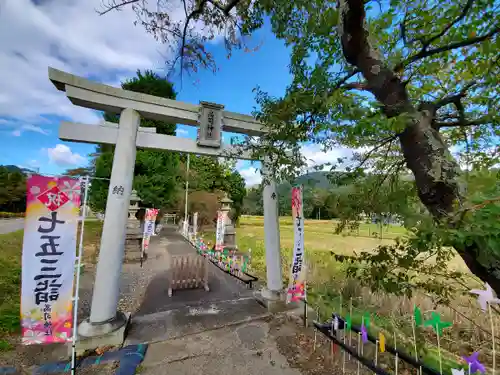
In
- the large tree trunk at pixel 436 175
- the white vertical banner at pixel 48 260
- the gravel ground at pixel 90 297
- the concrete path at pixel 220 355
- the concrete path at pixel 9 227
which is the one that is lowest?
the gravel ground at pixel 90 297

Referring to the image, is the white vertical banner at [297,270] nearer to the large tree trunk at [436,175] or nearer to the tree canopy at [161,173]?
the large tree trunk at [436,175]

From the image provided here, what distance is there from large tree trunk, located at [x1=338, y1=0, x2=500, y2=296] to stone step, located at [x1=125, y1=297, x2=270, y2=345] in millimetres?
4108

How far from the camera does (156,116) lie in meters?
4.44

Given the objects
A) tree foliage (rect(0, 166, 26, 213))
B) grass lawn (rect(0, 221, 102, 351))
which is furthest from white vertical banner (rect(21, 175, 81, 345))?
tree foliage (rect(0, 166, 26, 213))

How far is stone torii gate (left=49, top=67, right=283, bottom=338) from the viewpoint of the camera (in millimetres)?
3771

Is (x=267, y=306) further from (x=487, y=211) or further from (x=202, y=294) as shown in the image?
(x=487, y=211)

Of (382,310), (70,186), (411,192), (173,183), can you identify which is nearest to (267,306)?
(382,310)

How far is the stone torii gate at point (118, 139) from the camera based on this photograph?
3.77 metres

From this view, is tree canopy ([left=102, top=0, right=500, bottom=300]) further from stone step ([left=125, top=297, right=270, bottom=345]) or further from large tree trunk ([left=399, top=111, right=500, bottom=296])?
stone step ([left=125, top=297, right=270, bottom=345])

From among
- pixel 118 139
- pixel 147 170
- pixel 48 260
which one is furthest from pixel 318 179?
pixel 147 170

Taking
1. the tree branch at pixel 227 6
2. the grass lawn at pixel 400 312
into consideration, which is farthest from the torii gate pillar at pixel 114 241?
the grass lawn at pixel 400 312

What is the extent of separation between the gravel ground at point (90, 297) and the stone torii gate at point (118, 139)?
0.61 m

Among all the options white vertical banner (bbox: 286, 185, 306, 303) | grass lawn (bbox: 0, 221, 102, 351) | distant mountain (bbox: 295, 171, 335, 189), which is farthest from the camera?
white vertical banner (bbox: 286, 185, 306, 303)

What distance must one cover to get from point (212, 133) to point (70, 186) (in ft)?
8.27
